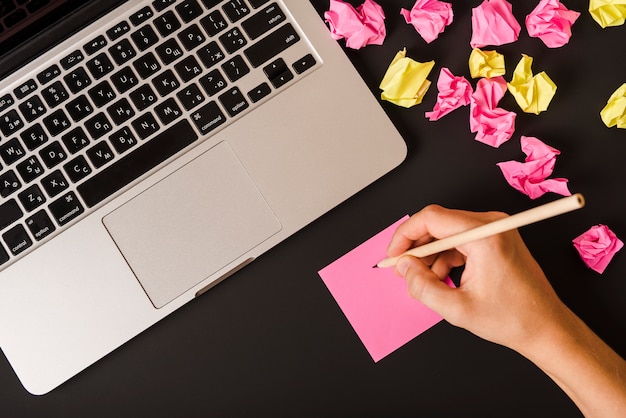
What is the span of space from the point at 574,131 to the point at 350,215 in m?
0.29

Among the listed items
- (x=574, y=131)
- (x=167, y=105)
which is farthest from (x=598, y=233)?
(x=167, y=105)

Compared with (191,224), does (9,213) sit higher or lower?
higher

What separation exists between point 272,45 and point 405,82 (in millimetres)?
165

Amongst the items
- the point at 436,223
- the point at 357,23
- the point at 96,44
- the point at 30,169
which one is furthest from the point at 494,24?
the point at 30,169

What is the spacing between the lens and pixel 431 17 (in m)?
0.74

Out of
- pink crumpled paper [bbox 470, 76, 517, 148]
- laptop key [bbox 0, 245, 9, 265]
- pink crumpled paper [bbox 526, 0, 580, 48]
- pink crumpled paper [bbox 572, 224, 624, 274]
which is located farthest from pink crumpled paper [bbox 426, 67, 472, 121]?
laptop key [bbox 0, 245, 9, 265]

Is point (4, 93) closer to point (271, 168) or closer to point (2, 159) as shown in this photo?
point (2, 159)

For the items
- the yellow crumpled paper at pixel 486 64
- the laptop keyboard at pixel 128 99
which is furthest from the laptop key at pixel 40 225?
the yellow crumpled paper at pixel 486 64

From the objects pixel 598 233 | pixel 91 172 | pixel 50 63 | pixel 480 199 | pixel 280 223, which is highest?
pixel 50 63

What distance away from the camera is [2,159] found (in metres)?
0.71

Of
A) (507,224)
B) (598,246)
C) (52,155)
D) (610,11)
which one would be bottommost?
(598,246)

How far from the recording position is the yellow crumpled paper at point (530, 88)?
0.73 meters

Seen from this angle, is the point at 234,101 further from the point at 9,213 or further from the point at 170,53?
the point at 9,213

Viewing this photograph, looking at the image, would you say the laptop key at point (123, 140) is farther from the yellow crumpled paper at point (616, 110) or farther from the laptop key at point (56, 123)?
the yellow crumpled paper at point (616, 110)
